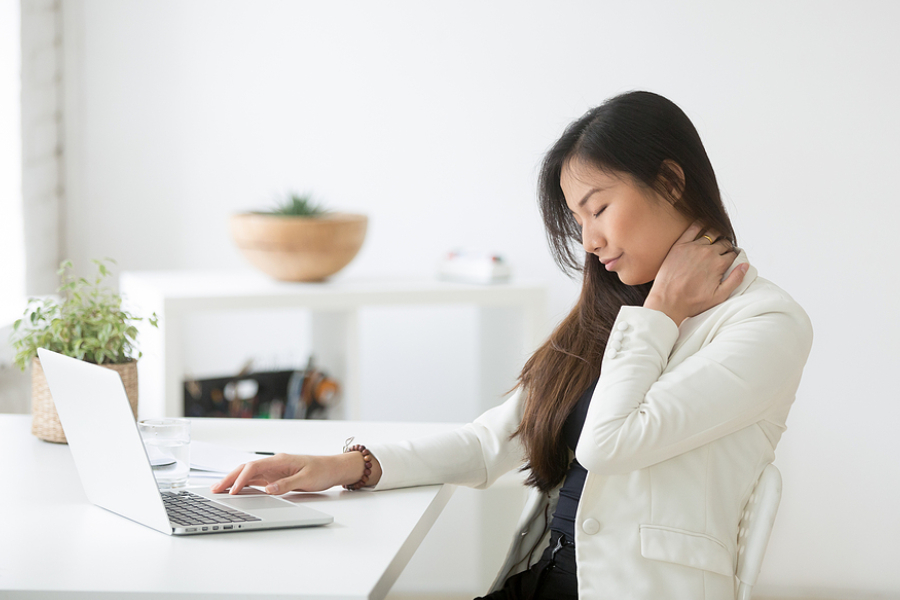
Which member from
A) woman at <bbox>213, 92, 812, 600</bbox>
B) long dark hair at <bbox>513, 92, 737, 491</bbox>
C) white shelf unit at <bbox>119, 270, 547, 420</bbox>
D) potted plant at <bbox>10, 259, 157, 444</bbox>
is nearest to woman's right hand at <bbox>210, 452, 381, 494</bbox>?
woman at <bbox>213, 92, 812, 600</bbox>

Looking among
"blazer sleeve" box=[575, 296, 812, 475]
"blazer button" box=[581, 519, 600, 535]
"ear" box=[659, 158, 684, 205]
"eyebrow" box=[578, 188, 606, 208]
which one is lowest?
"blazer button" box=[581, 519, 600, 535]

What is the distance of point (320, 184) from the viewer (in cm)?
310

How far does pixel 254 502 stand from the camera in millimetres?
1181

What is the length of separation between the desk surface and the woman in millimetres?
150

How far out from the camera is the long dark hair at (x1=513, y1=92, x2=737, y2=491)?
4.22 feet

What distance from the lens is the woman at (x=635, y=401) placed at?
3.87ft

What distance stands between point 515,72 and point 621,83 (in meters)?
0.35

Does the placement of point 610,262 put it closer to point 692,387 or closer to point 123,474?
point 692,387

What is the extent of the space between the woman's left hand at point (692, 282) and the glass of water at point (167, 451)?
69 cm

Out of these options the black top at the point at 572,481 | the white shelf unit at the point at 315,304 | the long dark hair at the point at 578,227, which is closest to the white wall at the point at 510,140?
the white shelf unit at the point at 315,304

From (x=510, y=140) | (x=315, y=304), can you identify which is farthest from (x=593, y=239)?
(x=510, y=140)

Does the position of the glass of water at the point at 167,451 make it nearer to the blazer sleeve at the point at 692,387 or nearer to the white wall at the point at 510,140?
the blazer sleeve at the point at 692,387

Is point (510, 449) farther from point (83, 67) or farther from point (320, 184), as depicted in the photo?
point (83, 67)

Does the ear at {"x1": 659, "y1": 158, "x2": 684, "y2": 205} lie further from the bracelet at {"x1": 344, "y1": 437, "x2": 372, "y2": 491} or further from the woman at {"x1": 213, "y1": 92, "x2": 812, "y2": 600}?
the bracelet at {"x1": 344, "y1": 437, "x2": 372, "y2": 491}
